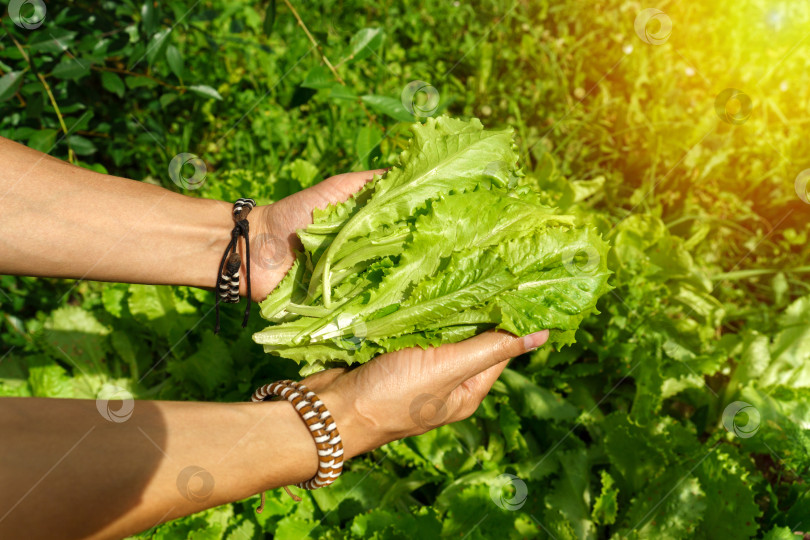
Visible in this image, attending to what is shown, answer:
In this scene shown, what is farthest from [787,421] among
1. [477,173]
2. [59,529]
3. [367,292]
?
[59,529]

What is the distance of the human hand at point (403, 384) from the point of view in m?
2.01

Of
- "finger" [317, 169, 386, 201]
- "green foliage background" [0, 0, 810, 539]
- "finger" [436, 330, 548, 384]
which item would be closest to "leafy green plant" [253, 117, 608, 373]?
"finger" [436, 330, 548, 384]

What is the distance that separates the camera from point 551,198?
11.1ft

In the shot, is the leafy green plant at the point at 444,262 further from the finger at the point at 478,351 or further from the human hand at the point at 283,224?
the human hand at the point at 283,224

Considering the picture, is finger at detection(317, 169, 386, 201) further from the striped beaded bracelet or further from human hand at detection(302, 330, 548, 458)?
the striped beaded bracelet

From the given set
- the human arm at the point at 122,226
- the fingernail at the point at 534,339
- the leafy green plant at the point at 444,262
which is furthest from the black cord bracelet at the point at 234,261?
the fingernail at the point at 534,339

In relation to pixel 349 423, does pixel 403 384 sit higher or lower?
higher

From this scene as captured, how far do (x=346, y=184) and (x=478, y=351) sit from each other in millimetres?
1005

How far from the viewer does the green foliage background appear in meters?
2.69

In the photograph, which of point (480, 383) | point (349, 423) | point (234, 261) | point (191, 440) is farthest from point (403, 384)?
point (234, 261)

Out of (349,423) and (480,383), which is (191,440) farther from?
(480,383)

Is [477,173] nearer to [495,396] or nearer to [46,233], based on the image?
[495,396]

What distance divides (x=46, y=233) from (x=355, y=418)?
52.8 inches

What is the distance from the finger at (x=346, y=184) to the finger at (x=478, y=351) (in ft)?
2.91
